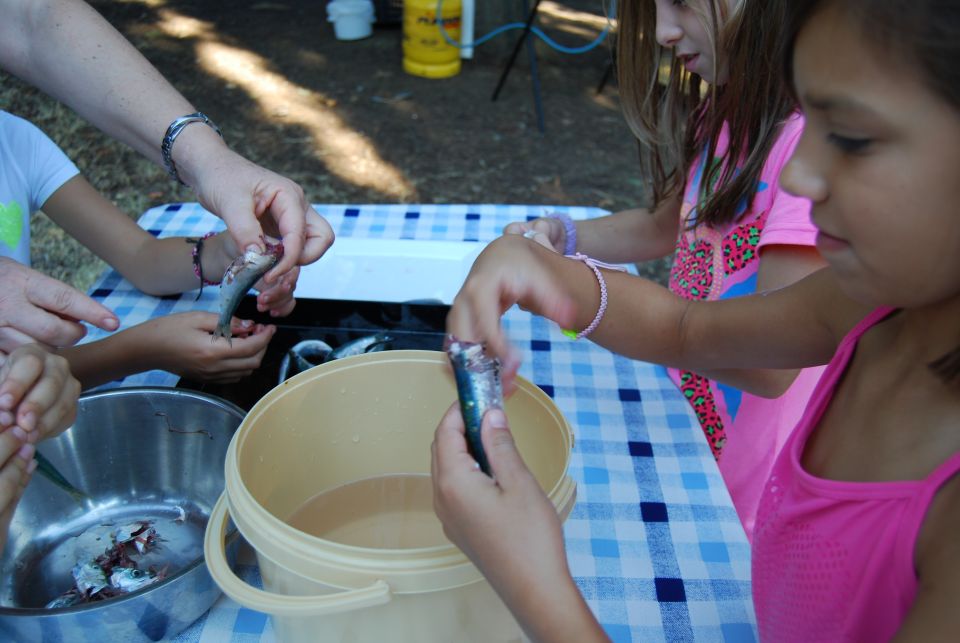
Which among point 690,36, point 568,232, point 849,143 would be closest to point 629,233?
point 568,232

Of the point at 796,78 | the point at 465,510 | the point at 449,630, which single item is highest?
the point at 796,78

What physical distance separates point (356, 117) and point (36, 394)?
4.43 m

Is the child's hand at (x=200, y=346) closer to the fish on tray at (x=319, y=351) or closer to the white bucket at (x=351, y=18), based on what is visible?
the fish on tray at (x=319, y=351)

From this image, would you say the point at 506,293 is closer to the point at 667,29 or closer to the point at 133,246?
the point at 667,29

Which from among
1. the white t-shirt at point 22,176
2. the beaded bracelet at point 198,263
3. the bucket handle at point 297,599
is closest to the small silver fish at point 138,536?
the bucket handle at point 297,599

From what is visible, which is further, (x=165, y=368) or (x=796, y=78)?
(x=165, y=368)

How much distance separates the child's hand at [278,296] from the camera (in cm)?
139

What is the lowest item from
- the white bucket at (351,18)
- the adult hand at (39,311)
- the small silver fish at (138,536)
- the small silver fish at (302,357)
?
the white bucket at (351,18)

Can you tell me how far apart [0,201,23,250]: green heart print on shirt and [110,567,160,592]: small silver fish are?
3.28 ft

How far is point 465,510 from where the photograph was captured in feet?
2.51

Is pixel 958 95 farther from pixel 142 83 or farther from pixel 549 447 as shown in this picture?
pixel 142 83

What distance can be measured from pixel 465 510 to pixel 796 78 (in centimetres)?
56

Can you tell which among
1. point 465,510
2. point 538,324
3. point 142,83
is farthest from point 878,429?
point 142,83

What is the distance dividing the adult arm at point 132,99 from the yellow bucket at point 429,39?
4143 millimetres
